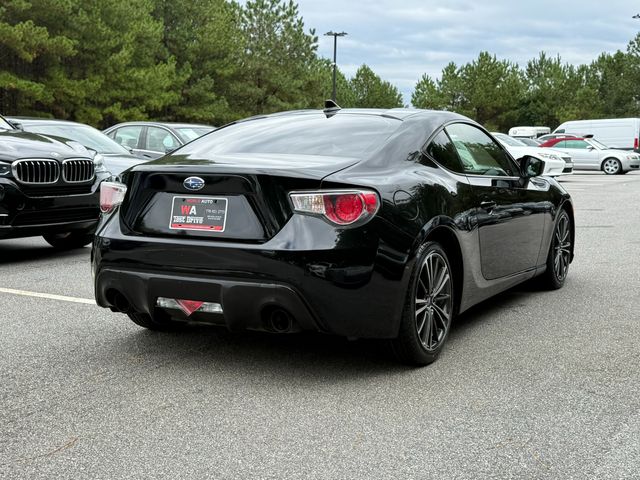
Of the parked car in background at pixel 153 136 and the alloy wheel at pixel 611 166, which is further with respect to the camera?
the alloy wheel at pixel 611 166

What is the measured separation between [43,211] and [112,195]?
3929mm

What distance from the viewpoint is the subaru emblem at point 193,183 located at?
167 inches

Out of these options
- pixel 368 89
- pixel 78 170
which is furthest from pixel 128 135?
pixel 368 89

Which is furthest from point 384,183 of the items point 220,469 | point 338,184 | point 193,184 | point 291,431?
point 220,469

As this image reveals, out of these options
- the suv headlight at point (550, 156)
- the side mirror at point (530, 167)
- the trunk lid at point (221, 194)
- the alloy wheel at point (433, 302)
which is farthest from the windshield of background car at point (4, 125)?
the suv headlight at point (550, 156)

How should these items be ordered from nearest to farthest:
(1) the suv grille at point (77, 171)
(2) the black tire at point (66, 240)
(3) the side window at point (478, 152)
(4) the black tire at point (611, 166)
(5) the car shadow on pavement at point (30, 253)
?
1. (3) the side window at point (478, 152)
2. (1) the suv grille at point (77, 171)
3. (5) the car shadow on pavement at point (30, 253)
4. (2) the black tire at point (66, 240)
5. (4) the black tire at point (611, 166)

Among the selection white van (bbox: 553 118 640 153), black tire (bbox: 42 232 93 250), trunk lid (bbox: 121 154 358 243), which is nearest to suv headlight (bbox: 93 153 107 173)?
black tire (bbox: 42 232 93 250)

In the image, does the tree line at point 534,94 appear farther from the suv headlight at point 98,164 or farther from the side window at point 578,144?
the suv headlight at point 98,164

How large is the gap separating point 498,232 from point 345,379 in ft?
5.61

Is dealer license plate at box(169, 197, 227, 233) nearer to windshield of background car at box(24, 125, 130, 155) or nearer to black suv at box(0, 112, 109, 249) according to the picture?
black suv at box(0, 112, 109, 249)

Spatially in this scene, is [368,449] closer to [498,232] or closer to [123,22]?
[498,232]

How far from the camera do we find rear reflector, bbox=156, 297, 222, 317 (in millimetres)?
4180

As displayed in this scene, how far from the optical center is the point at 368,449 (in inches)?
131

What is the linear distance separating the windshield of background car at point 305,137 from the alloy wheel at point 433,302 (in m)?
0.74
